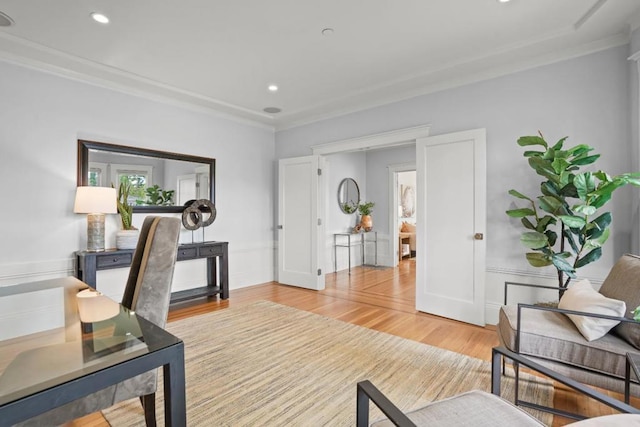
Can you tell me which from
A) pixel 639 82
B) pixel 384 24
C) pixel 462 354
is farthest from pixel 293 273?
pixel 639 82

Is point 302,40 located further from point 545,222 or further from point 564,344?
point 564,344

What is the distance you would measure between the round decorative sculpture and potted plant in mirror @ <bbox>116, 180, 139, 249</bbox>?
648 millimetres

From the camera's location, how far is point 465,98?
132 inches

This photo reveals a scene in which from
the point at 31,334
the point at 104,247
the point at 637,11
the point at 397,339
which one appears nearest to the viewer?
the point at 31,334

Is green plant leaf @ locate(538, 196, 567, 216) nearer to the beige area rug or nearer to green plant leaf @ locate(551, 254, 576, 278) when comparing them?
green plant leaf @ locate(551, 254, 576, 278)

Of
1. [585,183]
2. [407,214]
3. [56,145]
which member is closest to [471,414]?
[585,183]

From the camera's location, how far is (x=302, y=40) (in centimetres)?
270

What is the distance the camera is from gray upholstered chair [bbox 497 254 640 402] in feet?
5.33

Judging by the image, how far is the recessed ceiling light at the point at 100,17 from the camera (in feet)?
7.60

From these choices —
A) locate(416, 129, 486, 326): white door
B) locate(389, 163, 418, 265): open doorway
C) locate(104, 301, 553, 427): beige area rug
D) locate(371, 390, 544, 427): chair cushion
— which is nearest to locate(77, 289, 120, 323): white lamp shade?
locate(104, 301, 553, 427): beige area rug

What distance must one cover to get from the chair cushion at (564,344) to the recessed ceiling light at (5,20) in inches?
167

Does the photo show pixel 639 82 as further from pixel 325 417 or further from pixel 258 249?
pixel 258 249

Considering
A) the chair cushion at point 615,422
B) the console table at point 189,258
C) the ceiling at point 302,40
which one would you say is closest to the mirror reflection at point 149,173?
the console table at point 189,258

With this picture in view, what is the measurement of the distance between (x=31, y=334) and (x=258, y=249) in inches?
146
